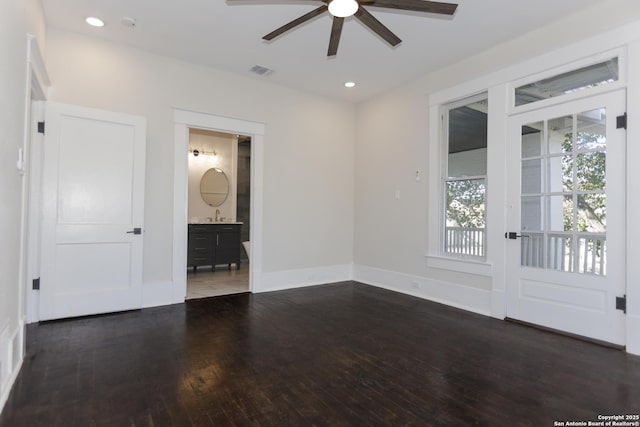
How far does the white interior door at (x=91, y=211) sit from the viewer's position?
11.3 ft

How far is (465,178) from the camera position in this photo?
4.28 metres

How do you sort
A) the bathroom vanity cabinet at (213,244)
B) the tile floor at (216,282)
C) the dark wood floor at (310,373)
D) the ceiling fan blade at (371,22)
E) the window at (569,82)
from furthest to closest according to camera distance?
the bathroom vanity cabinet at (213,244), the tile floor at (216,282), the window at (569,82), the ceiling fan blade at (371,22), the dark wood floor at (310,373)

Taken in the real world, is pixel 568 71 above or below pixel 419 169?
above

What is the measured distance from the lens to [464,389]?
221cm

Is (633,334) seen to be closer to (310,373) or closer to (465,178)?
(465,178)

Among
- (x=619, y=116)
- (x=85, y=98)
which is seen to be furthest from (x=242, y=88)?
(x=619, y=116)

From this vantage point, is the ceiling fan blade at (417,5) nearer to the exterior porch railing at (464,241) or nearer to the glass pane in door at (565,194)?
the glass pane in door at (565,194)

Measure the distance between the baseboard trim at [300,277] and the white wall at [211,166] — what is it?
2.52m

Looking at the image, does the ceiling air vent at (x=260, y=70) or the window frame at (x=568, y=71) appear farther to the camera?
the ceiling air vent at (x=260, y=70)

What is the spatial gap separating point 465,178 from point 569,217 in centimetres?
122

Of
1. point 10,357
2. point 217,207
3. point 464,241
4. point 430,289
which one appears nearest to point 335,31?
point 464,241

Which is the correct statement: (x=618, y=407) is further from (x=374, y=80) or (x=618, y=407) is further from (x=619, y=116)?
(x=374, y=80)

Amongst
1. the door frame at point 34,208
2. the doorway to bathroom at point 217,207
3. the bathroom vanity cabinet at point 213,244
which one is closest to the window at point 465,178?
the doorway to bathroom at point 217,207

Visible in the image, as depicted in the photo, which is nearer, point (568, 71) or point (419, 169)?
point (568, 71)
